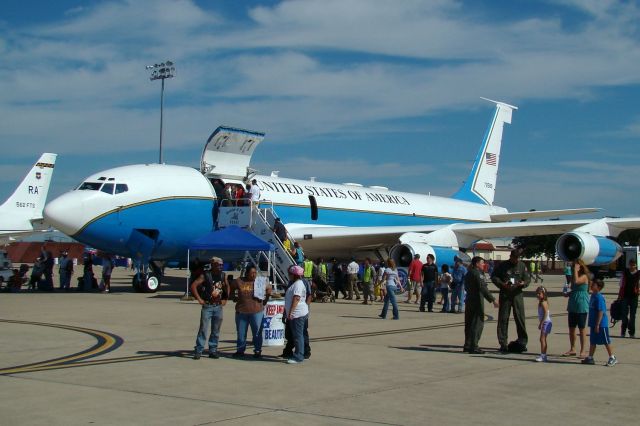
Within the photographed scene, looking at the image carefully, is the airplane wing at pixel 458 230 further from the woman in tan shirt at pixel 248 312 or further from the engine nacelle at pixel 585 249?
the woman in tan shirt at pixel 248 312

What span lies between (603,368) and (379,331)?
17.3ft

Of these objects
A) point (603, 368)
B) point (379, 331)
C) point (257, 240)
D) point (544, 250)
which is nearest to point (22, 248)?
point (544, 250)

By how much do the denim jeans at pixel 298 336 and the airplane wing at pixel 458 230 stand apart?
1641 centimetres

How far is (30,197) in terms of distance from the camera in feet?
164

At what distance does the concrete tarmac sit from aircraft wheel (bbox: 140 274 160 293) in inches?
376

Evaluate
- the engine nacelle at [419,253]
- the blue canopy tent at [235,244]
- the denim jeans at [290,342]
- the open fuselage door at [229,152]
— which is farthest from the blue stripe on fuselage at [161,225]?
the denim jeans at [290,342]

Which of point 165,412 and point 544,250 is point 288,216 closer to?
point 165,412

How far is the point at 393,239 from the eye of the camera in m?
29.2

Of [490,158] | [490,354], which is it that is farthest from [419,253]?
[490,158]

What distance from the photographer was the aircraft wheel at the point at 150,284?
83.6 ft

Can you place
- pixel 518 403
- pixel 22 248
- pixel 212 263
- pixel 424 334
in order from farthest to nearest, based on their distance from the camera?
pixel 22 248 < pixel 424 334 < pixel 212 263 < pixel 518 403

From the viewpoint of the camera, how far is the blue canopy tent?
22.1 metres

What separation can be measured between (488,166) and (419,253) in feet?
60.9

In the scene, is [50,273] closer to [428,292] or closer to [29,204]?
[428,292]
